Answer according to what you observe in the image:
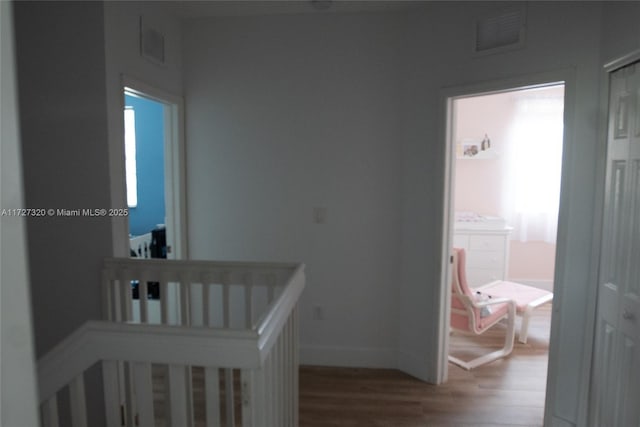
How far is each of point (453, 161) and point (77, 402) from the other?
2.39 m

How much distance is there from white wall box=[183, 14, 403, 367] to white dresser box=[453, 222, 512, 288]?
1.74 meters

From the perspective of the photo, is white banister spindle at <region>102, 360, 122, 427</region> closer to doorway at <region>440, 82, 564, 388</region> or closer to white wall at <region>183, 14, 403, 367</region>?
white wall at <region>183, 14, 403, 367</region>

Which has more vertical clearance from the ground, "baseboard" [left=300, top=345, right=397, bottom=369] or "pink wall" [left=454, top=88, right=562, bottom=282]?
"pink wall" [left=454, top=88, right=562, bottom=282]

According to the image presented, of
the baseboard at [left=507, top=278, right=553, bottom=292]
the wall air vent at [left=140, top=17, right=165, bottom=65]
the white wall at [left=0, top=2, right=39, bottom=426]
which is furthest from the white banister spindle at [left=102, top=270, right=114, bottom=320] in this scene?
the baseboard at [left=507, top=278, right=553, bottom=292]

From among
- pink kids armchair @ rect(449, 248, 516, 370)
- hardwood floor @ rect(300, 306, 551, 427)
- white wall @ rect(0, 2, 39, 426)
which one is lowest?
hardwood floor @ rect(300, 306, 551, 427)

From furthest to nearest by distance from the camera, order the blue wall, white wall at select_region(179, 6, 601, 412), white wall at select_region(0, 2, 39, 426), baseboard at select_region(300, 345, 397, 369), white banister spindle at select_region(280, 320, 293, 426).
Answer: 1. the blue wall
2. baseboard at select_region(300, 345, 397, 369)
3. white wall at select_region(179, 6, 601, 412)
4. white banister spindle at select_region(280, 320, 293, 426)
5. white wall at select_region(0, 2, 39, 426)

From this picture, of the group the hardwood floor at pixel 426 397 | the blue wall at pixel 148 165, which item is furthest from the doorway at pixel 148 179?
the hardwood floor at pixel 426 397

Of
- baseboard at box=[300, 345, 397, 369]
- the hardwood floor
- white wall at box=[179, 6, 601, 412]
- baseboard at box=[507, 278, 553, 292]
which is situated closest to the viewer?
the hardwood floor

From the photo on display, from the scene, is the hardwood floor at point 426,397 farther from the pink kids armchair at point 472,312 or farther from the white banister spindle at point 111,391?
the white banister spindle at point 111,391

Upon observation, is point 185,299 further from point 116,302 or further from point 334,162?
point 334,162

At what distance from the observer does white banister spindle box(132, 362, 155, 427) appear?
1289mm

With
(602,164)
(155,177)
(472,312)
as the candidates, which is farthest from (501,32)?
(155,177)

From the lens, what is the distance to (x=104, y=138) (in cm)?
216

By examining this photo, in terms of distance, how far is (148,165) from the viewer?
4250 millimetres
